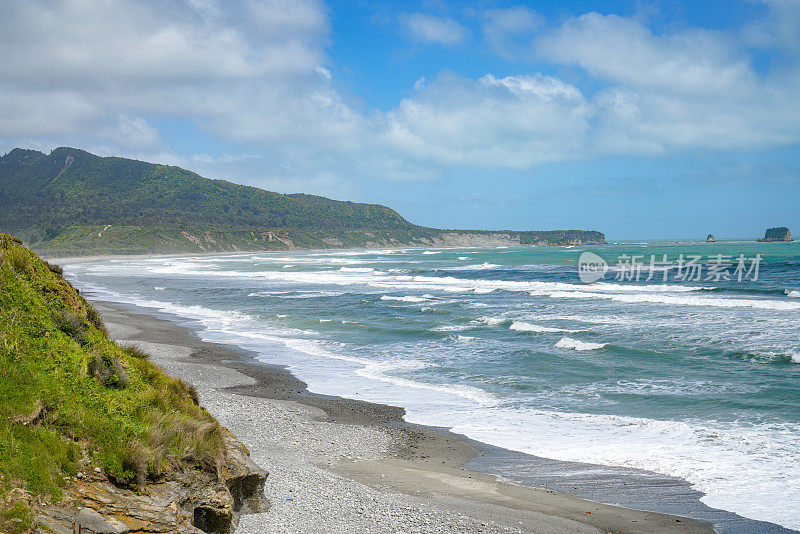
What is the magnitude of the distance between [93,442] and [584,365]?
50.8ft

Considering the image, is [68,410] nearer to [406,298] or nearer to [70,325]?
[70,325]

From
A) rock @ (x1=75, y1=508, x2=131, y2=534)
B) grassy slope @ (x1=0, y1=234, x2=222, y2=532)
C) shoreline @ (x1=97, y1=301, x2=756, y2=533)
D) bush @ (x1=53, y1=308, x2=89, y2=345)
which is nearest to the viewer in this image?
rock @ (x1=75, y1=508, x2=131, y2=534)

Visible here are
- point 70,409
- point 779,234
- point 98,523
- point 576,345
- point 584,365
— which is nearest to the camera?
point 98,523

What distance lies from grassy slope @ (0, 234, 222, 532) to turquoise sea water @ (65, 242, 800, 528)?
272 inches

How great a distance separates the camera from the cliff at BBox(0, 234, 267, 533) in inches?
177

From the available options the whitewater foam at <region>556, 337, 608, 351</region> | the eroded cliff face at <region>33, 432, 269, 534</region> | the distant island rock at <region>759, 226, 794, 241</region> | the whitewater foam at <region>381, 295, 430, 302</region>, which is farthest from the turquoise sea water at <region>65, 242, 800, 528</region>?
Answer: the distant island rock at <region>759, 226, 794, 241</region>

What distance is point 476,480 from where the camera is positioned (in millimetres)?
9078

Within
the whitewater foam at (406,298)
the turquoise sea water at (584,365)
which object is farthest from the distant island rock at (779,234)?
the whitewater foam at (406,298)

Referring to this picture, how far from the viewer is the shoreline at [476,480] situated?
24.6 ft

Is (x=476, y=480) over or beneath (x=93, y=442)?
beneath

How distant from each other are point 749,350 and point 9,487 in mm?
20735

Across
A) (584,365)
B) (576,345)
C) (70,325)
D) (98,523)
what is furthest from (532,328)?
(98,523)

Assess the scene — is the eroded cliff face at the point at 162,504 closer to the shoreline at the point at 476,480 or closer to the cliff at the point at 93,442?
the cliff at the point at 93,442

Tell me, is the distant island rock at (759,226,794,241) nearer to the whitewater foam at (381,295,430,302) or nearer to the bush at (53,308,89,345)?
the whitewater foam at (381,295,430,302)
